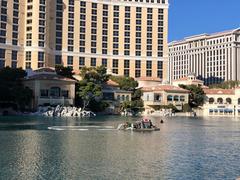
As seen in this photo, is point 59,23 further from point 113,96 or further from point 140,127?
point 140,127

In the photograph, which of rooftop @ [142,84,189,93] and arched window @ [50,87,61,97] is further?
rooftop @ [142,84,189,93]

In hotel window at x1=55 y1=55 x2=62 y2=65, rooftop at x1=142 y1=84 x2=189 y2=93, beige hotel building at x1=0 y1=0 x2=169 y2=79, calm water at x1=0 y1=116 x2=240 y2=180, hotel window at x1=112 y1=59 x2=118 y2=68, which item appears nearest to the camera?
calm water at x1=0 y1=116 x2=240 y2=180

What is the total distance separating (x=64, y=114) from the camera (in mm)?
112875

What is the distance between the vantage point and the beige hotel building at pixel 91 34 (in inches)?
5915

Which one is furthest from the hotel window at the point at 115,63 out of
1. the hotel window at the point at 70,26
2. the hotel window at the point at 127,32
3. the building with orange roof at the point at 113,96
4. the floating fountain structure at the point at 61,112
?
the floating fountain structure at the point at 61,112

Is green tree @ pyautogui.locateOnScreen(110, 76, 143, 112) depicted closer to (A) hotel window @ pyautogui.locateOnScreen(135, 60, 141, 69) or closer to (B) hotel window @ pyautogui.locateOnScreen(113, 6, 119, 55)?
(A) hotel window @ pyautogui.locateOnScreen(135, 60, 141, 69)

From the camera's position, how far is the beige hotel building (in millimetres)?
150250

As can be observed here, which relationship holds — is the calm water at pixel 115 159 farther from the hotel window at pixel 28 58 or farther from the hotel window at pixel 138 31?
the hotel window at pixel 138 31

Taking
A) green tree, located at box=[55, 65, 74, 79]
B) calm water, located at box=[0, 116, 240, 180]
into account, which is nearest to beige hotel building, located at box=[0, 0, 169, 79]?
green tree, located at box=[55, 65, 74, 79]

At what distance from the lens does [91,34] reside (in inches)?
6511

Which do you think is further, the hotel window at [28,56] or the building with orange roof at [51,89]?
the hotel window at [28,56]

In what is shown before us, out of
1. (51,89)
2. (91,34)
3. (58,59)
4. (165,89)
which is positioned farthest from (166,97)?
(58,59)

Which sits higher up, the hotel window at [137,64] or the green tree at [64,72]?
the hotel window at [137,64]

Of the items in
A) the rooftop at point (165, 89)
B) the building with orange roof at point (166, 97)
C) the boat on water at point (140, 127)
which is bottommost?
the boat on water at point (140, 127)
